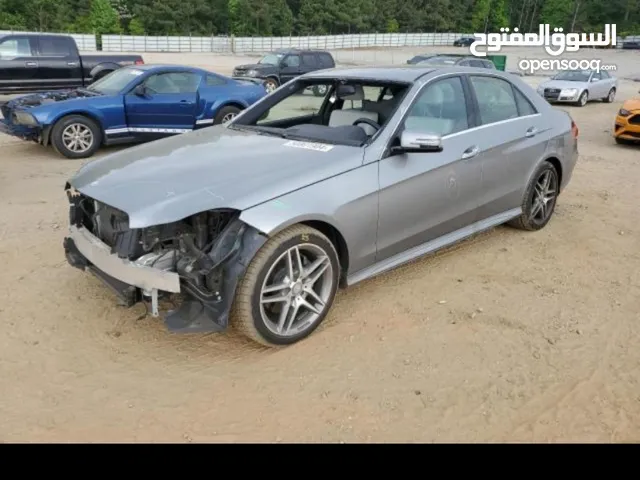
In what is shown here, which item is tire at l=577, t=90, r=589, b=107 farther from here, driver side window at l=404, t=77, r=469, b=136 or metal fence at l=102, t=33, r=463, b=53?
metal fence at l=102, t=33, r=463, b=53

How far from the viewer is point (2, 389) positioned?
9.91ft

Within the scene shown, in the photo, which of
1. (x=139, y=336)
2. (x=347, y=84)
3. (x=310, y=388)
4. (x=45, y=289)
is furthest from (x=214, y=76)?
(x=310, y=388)

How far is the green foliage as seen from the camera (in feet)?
190

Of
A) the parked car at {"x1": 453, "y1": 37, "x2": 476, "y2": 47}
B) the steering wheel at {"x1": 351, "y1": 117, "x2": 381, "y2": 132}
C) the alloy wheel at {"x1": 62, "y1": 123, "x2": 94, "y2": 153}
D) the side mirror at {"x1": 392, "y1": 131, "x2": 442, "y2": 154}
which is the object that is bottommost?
the alloy wheel at {"x1": 62, "y1": 123, "x2": 94, "y2": 153}

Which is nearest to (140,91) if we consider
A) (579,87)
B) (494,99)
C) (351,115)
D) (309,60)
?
(351,115)

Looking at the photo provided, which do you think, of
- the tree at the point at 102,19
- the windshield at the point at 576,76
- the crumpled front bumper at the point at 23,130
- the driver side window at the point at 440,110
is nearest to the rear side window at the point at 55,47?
the crumpled front bumper at the point at 23,130

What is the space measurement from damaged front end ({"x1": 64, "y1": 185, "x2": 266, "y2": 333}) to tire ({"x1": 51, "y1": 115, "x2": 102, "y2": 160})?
19.2 feet

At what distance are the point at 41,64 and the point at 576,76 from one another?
16.5 m

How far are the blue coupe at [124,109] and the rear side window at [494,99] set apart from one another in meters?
6.01

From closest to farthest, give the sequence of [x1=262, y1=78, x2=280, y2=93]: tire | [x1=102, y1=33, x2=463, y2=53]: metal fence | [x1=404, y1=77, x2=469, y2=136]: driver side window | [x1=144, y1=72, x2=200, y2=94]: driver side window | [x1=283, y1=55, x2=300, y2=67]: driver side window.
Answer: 1. [x1=404, y1=77, x2=469, y2=136]: driver side window
2. [x1=144, y1=72, x2=200, y2=94]: driver side window
3. [x1=262, y1=78, x2=280, y2=93]: tire
4. [x1=283, y1=55, x2=300, y2=67]: driver side window
5. [x1=102, y1=33, x2=463, y2=53]: metal fence

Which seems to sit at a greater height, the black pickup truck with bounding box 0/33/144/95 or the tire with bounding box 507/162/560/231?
the black pickup truck with bounding box 0/33/144/95

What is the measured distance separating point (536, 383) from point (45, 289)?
3.43 metres

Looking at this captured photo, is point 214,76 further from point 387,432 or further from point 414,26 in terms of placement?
point 414,26

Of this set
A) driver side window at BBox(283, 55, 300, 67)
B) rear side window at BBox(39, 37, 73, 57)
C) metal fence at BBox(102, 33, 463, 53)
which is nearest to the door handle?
rear side window at BBox(39, 37, 73, 57)
